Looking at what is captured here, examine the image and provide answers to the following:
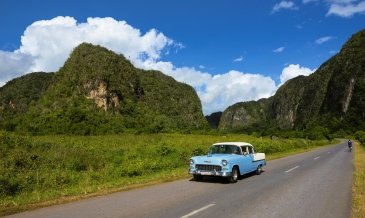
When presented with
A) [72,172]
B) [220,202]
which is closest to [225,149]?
[220,202]

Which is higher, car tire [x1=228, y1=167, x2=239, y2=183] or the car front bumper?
the car front bumper

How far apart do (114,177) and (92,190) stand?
13.1 feet

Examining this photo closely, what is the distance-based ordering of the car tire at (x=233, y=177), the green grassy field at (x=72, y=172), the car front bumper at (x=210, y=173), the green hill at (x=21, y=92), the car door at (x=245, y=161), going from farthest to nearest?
1. the green hill at (x=21, y=92)
2. the car door at (x=245, y=161)
3. the car tire at (x=233, y=177)
4. the car front bumper at (x=210, y=173)
5. the green grassy field at (x=72, y=172)

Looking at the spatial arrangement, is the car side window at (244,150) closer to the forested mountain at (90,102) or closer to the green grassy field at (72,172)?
the green grassy field at (72,172)

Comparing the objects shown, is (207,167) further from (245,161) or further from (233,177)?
(245,161)

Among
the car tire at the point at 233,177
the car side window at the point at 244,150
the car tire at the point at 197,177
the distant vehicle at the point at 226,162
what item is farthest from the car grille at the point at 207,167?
the car side window at the point at 244,150

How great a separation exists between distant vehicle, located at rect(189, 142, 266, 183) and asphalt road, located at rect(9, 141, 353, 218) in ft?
1.77

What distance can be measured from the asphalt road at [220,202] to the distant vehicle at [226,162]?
54 cm

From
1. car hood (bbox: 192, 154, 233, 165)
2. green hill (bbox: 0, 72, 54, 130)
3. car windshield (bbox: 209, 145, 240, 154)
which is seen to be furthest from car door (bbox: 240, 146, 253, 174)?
green hill (bbox: 0, 72, 54, 130)

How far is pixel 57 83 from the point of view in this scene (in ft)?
321

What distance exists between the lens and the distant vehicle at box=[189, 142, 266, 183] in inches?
579

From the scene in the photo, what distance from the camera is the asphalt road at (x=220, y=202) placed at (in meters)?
8.97

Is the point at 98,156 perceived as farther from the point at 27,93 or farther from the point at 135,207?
the point at 27,93

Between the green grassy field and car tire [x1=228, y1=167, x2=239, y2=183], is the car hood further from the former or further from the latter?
the green grassy field
